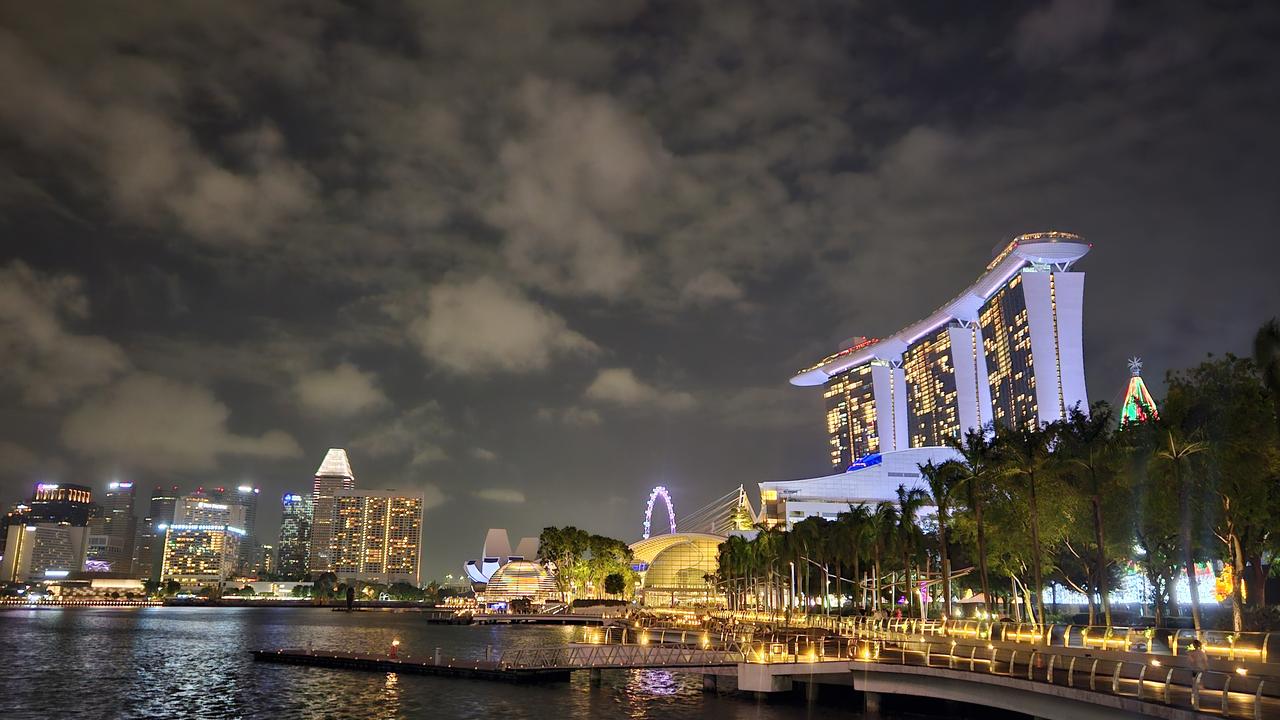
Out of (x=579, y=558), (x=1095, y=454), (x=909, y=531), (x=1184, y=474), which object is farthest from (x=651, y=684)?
(x=579, y=558)

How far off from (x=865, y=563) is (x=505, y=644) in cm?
4778

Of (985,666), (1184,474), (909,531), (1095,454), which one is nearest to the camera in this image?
(985,666)

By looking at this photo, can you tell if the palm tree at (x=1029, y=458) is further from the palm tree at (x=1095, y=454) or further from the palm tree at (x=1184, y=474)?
the palm tree at (x=1184, y=474)

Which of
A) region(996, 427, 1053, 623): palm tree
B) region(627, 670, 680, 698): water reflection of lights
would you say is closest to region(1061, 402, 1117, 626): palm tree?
region(996, 427, 1053, 623): palm tree

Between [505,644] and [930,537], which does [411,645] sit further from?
[930,537]

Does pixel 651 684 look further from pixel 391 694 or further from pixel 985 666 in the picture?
pixel 985 666

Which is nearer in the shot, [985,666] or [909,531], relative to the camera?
[985,666]

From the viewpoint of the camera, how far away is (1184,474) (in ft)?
169

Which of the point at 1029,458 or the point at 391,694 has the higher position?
the point at 1029,458

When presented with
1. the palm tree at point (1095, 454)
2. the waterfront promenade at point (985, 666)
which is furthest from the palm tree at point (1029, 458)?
the waterfront promenade at point (985, 666)

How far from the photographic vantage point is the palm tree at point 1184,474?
49.1 m

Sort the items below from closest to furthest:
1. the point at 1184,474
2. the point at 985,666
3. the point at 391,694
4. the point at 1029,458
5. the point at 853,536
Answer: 1. the point at 985,666
2. the point at 1184,474
3. the point at 391,694
4. the point at 1029,458
5. the point at 853,536

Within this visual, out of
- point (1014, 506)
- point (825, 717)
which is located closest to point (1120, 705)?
point (825, 717)

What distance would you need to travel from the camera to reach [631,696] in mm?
56094
